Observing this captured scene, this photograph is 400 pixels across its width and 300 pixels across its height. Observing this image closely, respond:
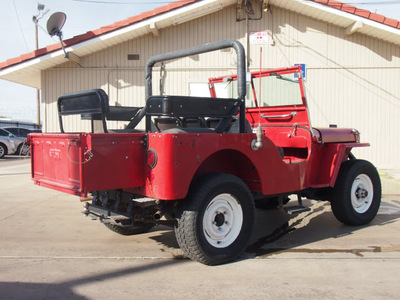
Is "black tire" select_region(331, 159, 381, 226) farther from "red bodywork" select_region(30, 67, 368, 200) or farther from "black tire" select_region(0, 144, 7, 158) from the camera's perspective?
"black tire" select_region(0, 144, 7, 158)

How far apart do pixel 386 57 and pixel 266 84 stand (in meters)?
7.50

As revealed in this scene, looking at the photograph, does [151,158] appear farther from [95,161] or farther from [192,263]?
[192,263]

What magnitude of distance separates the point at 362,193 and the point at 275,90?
1.92m

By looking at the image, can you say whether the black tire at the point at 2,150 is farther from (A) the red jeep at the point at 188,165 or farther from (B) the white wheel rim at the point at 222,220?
(B) the white wheel rim at the point at 222,220

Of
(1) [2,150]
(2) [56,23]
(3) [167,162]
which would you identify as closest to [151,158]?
(3) [167,162]

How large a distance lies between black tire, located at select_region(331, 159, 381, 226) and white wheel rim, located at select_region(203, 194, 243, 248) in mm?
1942

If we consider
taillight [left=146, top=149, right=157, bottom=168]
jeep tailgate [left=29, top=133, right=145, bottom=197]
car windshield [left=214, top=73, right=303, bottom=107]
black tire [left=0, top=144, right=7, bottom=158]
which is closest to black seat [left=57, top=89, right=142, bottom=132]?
jeep tailgate [left=29, top=133, right=145, bottom=197]

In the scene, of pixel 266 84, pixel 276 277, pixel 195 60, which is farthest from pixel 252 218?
pixel 195 60

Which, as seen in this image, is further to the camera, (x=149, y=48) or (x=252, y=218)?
(x=149, y=48)

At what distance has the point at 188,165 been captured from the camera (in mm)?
3648

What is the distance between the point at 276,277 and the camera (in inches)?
145

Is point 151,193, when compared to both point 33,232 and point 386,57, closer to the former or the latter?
point 33,232

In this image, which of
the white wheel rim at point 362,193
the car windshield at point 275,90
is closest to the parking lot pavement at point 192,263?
the white wheel rim at point 362,193

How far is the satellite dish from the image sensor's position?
30.6ft
